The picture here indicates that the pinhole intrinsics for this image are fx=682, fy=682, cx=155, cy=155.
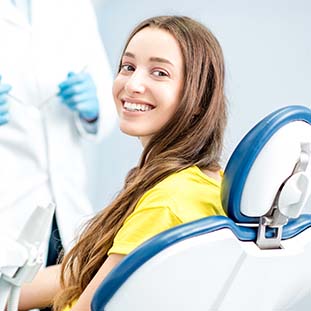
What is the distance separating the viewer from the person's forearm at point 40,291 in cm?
134

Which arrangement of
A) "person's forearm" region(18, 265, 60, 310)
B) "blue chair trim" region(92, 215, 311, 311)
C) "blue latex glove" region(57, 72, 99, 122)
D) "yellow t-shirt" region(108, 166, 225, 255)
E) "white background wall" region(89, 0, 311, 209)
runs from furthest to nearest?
"white background wall" region(89, 0, 311, 209)
"blue latex glove" region(57, 72, 99, 122)
"person's forearm" region(18, 265, 60, 310)
"yellow t-shirt" region(108, 166, 225, 255)
"blue chair trim" region(92, 215, 311, 311)

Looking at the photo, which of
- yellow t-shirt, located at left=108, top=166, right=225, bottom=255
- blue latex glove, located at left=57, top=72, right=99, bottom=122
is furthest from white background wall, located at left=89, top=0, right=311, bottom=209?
yellow t-shirt, located at left=108, top=166, right=225, bottom=255

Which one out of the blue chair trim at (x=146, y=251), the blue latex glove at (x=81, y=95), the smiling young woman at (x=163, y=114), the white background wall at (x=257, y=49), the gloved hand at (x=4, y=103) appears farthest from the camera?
the white background wall at (x=257, y=49)

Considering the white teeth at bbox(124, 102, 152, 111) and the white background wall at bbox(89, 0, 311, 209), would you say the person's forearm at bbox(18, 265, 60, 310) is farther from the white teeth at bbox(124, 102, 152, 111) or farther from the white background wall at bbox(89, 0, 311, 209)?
the white background wall at bbox(89, 0, 311, 209)

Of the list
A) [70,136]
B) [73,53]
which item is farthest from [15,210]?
[73,53]

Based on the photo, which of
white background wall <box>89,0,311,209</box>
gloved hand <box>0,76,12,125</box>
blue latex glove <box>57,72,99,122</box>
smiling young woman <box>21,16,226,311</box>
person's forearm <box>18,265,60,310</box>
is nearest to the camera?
smiling young woman <box>21,16,226,311</box>

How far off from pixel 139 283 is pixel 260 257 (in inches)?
6.8

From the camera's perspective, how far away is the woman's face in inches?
44.3

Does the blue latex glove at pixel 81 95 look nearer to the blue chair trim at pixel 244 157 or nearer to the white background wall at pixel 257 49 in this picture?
the white background wall at pixel 257 49

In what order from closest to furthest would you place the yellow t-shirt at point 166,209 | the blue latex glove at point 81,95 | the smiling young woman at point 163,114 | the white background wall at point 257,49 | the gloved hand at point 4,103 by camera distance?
the yellow t-shirt at point 166,209 → the smiling young woman at point 163,114 → the gloved hand at point 4,103 → the blue latex glove at point 81,95 → the white background wall at point 257,49

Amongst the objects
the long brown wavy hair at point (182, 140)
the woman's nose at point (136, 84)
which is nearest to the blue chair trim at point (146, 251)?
the long brown wavy hair at point (182, 140)

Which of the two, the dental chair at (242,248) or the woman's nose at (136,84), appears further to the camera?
the woman's nose at (136,84)

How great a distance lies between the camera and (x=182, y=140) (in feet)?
3.70

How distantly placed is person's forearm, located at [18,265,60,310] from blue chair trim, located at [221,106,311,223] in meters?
0.57
